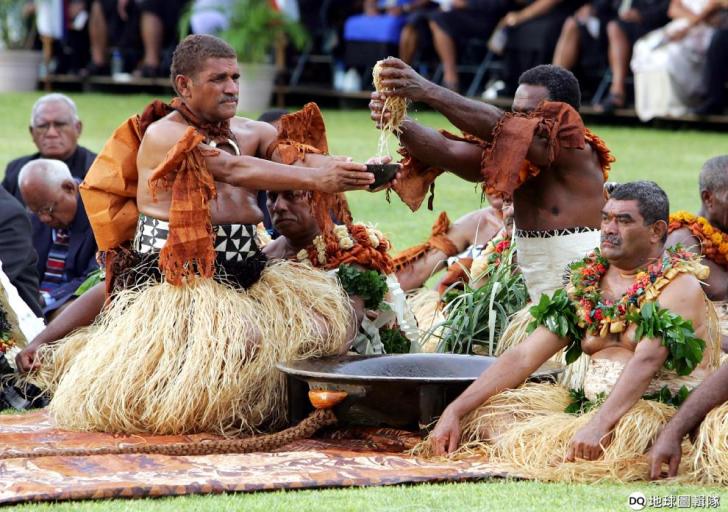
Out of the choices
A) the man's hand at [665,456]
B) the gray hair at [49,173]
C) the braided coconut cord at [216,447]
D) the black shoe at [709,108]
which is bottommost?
the braided coconut cord at [216,447]

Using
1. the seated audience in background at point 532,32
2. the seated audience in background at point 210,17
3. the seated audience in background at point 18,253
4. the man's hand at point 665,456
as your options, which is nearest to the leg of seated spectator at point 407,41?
the seated audience in background at point 532,32

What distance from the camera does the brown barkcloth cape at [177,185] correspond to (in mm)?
5496

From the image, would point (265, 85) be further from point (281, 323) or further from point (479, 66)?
point (281, 323)

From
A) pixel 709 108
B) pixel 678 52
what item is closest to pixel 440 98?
pixel 678 52

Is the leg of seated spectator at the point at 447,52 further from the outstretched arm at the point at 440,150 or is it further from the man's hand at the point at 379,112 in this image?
the man's hand at the point at 379,112

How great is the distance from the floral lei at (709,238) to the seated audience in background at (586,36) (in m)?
7.44

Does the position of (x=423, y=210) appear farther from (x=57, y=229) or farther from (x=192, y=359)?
(x=192, y=359)

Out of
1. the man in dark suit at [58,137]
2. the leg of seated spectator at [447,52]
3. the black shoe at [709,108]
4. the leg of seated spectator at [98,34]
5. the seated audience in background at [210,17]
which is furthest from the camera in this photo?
the leg of seated spectator at [98,34]

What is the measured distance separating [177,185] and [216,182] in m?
0.25

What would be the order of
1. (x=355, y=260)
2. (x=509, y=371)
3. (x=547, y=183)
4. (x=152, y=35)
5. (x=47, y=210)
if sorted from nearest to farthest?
(x=509, y=371)
(x=547, y=183)
(x=355, y=260)
(x=47, y=210)
(x=152, y=35)

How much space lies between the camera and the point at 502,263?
6.71 meters

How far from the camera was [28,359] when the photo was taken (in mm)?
6324

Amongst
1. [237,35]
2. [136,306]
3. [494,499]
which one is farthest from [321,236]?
[237,35]

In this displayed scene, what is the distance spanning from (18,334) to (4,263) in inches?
17.4
